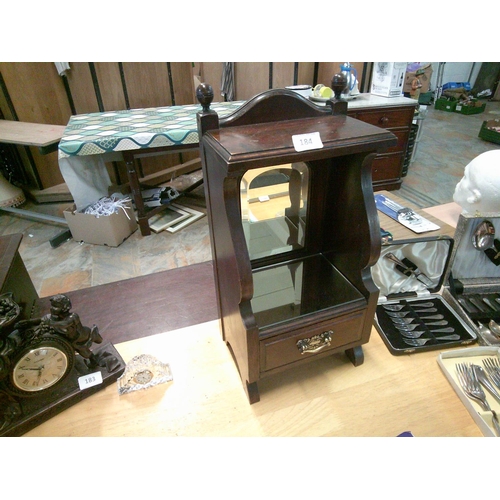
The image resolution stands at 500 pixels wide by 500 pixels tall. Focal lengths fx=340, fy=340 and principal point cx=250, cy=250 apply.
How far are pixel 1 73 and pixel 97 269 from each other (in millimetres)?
1810

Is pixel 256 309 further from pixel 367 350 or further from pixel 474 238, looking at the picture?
pixel 474 238

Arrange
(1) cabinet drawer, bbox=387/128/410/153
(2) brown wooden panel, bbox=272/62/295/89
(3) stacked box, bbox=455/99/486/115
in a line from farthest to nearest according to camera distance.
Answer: (3) stacked box, bbox=455/99/486/115, (2) brown wooden panel, bbox=272/62/295/89, (1) cabinet drawer, bbox=387/128/410/153

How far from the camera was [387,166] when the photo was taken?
2988 millimetres

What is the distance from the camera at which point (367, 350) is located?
96cm

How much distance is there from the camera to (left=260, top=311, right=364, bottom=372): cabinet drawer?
773 millimetres

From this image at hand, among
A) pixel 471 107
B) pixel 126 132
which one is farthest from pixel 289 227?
pixel 471 107

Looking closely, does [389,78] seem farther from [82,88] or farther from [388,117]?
[82,88]

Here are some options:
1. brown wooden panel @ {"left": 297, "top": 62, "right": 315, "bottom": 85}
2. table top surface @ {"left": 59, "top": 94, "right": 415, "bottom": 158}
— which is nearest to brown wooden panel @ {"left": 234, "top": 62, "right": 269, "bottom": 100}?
brown wooden panel @ {"left": 297, "top": 62, "right": 315, "bottom": 85}

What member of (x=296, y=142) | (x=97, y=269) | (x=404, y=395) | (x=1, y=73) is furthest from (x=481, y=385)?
(x=1, y=73)

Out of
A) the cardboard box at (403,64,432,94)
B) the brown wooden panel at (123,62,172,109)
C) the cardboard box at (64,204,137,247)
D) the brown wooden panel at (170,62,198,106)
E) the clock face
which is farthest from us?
the cardboard box at (403,64,432,94)

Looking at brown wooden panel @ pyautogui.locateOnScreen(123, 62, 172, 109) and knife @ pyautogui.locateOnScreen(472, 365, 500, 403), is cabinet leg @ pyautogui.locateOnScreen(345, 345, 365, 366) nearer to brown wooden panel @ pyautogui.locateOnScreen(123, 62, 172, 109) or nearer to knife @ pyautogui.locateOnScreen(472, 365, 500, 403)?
knife @ pyautogui.locateOnScreen(472, 365, 500, 403)

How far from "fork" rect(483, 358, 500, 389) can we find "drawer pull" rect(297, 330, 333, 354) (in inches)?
16.3

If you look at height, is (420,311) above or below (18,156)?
above

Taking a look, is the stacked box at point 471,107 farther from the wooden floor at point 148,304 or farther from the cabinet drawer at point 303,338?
the cabinet drawer at point 303,338
